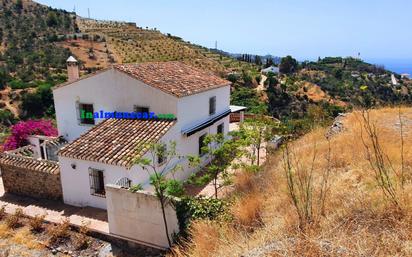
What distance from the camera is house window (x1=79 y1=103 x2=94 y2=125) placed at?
16328 mm

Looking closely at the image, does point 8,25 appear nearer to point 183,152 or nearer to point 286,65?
point 183,152

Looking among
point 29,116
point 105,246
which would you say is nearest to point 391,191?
point 105,246

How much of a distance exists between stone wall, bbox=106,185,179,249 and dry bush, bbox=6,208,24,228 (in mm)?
4132

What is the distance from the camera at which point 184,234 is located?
9258 millimetres

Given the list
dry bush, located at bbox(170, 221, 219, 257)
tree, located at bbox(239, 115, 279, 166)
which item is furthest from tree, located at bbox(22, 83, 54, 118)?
dry bush, located at bbox(170, 221, 219, 257)

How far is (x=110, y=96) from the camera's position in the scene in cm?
1548

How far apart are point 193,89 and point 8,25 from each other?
61455mm

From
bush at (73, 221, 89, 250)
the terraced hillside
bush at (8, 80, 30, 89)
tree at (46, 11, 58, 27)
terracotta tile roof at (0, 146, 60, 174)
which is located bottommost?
bush at (73, 221, 89, 250)

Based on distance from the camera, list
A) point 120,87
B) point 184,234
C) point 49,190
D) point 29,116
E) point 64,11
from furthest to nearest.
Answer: point 64,11 < point 29,116 < point 120,87 < point 49,190 < point 184,234

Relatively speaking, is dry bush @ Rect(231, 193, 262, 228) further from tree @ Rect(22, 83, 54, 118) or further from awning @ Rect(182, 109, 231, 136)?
tree @ Rect(22, 83, 54, 118)

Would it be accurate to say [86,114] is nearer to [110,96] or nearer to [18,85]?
[110,96]

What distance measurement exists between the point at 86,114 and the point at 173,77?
16.9 feet

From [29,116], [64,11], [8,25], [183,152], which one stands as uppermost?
[64,11]

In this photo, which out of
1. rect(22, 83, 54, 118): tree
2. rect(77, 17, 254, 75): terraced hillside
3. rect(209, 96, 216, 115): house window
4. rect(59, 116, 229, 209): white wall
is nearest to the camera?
rect(59, 116, 229, 209): white wall
